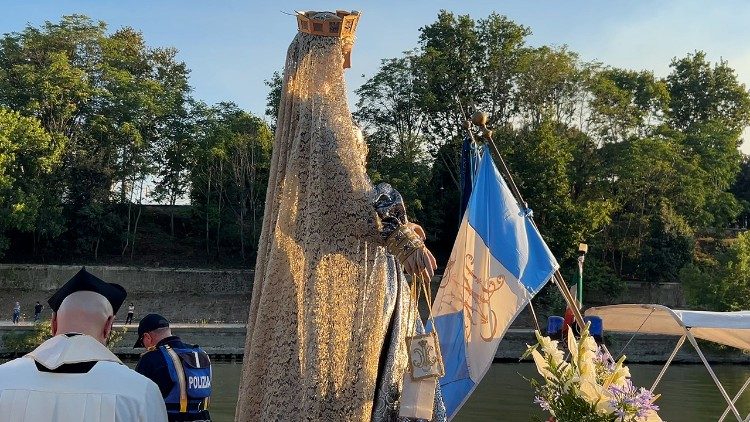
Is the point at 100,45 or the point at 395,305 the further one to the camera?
the point at 100,45

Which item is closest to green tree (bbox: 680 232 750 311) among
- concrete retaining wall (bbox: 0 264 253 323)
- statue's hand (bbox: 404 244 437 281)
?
concrete retaining wall (bbox: 0 264 253 323)

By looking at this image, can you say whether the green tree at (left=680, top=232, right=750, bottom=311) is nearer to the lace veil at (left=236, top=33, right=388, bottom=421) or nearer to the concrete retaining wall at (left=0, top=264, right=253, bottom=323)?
the concrete retaining wall at (left=0, top=264, right=253, bottom=323)

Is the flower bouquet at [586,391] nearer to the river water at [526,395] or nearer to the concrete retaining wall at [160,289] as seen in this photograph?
the river water at [526,395]

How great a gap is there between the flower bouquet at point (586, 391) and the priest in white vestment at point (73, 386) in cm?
225

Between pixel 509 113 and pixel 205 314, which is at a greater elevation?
pixel 509 113

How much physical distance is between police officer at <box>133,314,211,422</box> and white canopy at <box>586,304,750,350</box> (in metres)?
4.31

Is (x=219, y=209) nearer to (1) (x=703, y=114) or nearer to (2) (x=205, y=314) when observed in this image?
(2) (x=205, y=314)

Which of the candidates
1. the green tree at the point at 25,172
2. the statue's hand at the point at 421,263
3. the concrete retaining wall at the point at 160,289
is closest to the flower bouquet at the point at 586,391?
the statue's hand at the point at 421,263

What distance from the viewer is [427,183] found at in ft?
133

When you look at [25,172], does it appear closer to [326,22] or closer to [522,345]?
[522,345]

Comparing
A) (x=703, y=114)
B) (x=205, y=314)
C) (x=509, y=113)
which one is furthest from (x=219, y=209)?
(x=703, y=114)

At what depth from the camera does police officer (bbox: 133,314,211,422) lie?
414cm

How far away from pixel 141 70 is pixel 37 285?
43.5 feet

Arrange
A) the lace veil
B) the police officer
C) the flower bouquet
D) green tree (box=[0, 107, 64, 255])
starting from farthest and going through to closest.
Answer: green tree (box=[0, 107, 64, 255])
the police officer
the flower bouquet
the lace veil
